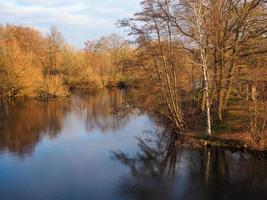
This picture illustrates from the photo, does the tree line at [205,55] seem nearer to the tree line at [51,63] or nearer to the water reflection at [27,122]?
the water reflection at [27,122]

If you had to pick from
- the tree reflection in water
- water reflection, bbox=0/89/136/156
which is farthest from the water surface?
water reflection, bbox=0/89/136/156

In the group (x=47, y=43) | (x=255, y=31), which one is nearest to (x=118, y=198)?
(x=255, y=31)

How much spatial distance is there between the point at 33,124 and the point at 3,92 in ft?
75.5

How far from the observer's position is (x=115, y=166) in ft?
64.5

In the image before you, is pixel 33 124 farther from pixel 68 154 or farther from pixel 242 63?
pixel 242 63

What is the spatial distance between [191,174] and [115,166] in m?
4.06

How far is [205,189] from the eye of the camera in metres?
16.3

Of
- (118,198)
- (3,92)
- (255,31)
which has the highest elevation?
(255,31)

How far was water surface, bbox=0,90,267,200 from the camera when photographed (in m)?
16.0

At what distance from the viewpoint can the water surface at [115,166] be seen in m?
16.0

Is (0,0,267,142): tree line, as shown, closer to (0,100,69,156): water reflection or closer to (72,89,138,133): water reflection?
(72,89,138,133): water reflection

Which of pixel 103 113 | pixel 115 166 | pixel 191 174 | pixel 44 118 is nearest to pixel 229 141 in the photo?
pixel 191 174

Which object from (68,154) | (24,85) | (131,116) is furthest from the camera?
(24,85)

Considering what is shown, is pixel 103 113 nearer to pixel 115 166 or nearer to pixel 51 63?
pixel 115 166
